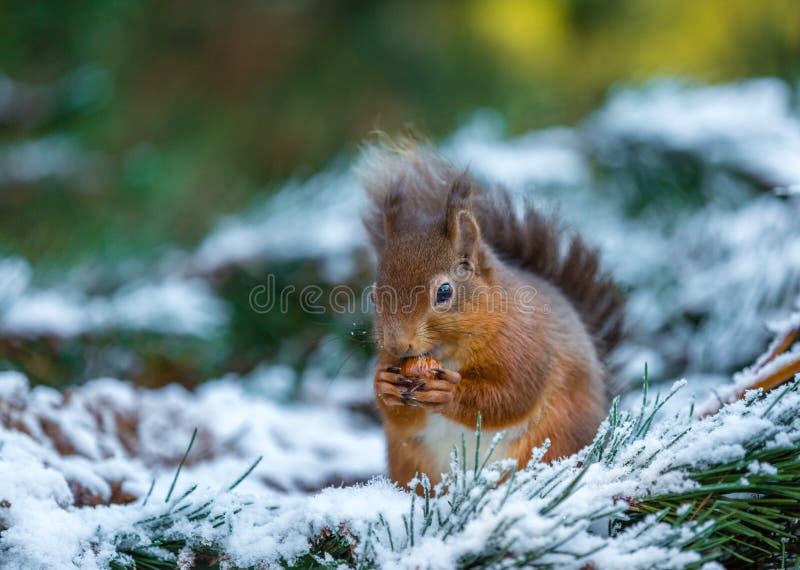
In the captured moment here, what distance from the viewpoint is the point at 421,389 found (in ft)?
3.14

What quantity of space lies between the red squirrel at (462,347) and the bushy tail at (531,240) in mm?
81

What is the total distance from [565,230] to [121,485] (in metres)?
0.80

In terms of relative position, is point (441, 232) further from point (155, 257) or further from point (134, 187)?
point (134, 187)

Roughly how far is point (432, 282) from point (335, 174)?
2.57 feet

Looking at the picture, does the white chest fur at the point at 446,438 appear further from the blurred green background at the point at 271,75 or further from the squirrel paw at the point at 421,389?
the blurred green background at the point at 271,75

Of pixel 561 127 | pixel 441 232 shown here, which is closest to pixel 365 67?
pixel 561 127

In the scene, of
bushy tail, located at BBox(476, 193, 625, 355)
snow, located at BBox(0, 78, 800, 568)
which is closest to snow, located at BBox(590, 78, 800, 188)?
snow, located at BBox(0, 78, 800, 568)

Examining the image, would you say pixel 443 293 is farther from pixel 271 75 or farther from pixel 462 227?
pixel 271 75

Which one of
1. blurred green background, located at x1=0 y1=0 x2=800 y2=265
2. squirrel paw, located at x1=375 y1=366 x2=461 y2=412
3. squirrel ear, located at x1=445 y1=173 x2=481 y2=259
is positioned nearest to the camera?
squirrel paw, located at x1=375 y1=366 x2=461 y2=412

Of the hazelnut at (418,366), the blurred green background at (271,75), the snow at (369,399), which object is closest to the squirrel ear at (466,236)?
the hazelnut at (418,366)

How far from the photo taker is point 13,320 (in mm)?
1210

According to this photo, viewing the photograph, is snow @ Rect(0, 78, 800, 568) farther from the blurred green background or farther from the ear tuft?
the ear tuft

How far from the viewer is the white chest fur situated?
1.04 metres

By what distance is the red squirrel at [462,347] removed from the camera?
3.35ft
